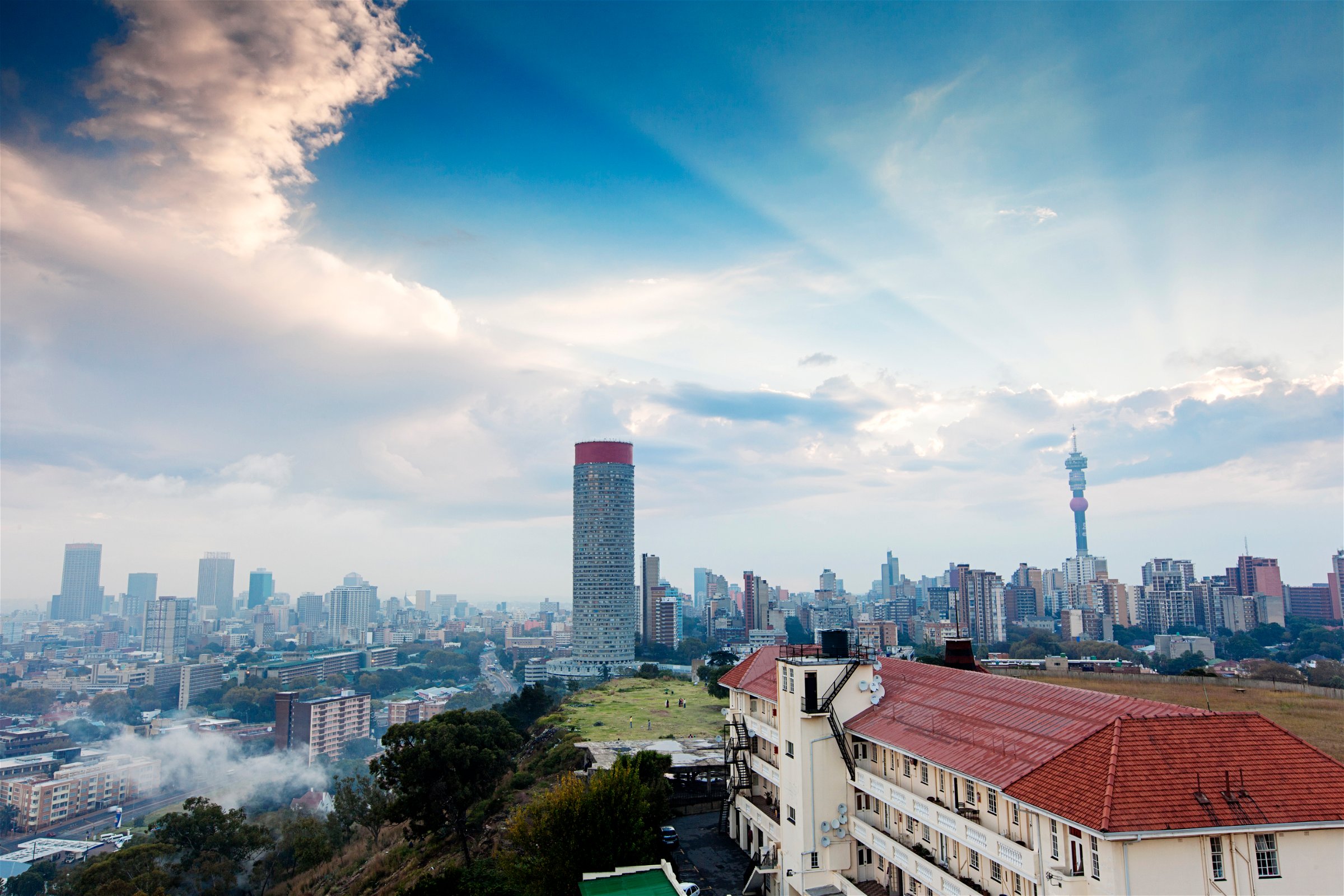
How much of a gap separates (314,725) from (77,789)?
35.8 m

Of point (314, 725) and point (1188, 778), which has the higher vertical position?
point (1188, 778)

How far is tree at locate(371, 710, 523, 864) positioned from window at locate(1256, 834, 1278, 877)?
1298 inches

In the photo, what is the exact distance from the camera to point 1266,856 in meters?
16.6

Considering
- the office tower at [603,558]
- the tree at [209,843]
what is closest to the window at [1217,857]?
the tree at [209,843]

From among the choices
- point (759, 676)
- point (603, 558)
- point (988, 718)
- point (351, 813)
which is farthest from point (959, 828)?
point (603, 558)

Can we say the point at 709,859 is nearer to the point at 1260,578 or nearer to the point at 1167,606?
the point at 1167,606

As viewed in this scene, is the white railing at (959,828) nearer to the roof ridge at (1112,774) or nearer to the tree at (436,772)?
the roof ridge at (1112,774)

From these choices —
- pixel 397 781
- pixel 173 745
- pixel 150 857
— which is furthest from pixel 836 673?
pixel 173 745

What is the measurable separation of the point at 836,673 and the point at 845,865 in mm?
6911

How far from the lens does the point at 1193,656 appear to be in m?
126

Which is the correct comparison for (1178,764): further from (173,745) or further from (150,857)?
(173,745)

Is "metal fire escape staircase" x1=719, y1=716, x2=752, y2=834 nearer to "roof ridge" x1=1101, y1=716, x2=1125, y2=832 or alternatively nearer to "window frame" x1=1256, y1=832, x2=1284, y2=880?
"roof ridge" x1=1101, y1=716, x2=1125, y2=832

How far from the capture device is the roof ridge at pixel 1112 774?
1587 centimetres

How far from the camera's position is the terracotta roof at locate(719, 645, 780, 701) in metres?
34.7
